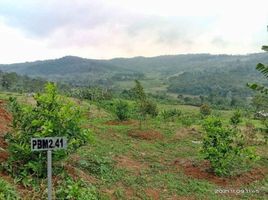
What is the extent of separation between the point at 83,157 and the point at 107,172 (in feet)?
4.74

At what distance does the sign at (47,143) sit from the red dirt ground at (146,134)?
1690 centimetres

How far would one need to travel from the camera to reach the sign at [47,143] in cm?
755

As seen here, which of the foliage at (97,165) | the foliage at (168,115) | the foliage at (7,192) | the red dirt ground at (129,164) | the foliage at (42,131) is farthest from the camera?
the foliage at (168,115)

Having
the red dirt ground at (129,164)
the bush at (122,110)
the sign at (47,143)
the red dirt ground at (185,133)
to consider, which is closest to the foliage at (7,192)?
the sign at (47,143)

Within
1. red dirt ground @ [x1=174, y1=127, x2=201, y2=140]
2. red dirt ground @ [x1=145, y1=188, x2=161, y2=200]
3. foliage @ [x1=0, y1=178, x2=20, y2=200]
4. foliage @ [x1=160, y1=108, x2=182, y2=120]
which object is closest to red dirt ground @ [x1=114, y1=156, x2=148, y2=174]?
red dirt ground @ [x1=145, y1=188, x2=161, y2=200]

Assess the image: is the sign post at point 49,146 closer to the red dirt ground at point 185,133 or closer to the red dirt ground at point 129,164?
the red dirt ground at point 129,164

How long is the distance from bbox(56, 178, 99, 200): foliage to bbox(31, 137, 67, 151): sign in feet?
11.6

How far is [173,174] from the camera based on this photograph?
17.4 m

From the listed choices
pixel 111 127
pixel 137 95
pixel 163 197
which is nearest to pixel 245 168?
pixel 163 197

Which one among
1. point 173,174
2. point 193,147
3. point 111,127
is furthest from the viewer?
point 111,127

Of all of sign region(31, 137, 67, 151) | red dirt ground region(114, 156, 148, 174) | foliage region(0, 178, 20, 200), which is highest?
sign region(31, 137, 67, 151)

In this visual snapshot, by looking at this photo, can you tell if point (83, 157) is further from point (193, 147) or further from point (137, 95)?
point (137, 95)

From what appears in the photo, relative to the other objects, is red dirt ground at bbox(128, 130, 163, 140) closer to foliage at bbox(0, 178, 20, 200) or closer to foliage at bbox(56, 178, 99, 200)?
foliage at bbox(56, 178, 99, 200)

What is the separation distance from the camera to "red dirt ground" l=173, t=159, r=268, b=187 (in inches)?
691
